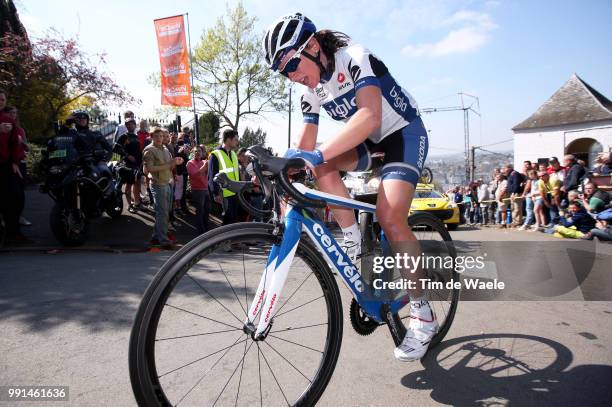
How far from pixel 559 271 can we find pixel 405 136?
4274 millimetres

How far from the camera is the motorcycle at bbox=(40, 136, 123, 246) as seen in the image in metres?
5.89

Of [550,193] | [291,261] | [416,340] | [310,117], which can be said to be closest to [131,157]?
[310,117]

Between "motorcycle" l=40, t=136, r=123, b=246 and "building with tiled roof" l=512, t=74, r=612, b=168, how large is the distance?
110 feet

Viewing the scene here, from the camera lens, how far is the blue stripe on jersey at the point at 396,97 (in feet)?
7.62

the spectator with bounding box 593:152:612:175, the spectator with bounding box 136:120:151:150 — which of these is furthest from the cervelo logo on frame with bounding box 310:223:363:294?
the spectator with bounding box 593:152:612:175

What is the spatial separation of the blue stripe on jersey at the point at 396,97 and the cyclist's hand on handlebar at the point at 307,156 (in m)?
0.73

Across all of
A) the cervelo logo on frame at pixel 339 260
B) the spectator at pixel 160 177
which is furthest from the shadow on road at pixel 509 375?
the spectator at pixel 160 177

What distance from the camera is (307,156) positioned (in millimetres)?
1833

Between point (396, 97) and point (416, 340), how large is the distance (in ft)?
5.06

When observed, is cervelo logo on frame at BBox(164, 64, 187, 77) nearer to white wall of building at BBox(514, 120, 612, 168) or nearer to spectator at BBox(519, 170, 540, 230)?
spectator at BBox(519, 170, 540, 230)

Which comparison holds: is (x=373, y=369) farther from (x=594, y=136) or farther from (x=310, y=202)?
(x=594, y=136)

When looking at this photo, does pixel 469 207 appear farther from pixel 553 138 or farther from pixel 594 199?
pixel 553 138

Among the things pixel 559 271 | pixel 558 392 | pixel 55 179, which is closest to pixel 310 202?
pixel 558 392

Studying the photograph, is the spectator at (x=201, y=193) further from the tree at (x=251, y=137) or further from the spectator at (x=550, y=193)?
the tree at (x=251, y=137)
